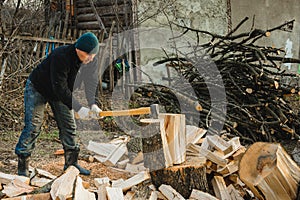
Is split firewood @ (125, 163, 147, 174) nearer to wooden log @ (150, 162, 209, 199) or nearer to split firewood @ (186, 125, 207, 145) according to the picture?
split firewood @ (186, 125, 207, 145)

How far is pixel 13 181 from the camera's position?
11.1 ft

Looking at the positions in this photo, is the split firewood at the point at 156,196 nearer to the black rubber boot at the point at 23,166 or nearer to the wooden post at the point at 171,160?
the wooden post at the point at 171,160

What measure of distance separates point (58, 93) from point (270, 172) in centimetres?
204

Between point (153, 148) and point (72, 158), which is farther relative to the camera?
point (72, 158)

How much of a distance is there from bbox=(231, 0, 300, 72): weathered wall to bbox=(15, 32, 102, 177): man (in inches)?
265

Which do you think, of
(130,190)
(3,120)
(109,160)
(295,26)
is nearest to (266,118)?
(109,160)

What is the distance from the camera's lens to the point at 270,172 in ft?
9.05

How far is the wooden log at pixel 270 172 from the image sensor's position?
9.09 ft

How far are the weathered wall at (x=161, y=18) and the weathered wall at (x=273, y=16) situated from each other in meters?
1.04

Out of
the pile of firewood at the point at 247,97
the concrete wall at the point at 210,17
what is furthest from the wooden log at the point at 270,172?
the concrete wall at the point at 210,17

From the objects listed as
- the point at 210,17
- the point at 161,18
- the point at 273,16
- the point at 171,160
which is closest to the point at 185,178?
the point at 171,160

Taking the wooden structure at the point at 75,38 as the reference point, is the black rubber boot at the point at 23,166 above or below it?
below

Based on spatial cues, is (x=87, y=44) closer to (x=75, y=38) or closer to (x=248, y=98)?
A: (x=248, y=98)

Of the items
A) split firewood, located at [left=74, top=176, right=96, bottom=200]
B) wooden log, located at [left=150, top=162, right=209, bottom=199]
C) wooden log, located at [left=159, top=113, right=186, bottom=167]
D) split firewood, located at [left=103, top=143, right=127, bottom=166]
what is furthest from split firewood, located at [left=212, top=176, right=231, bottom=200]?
split firewood, located at [left=103, top=143, right=127, bottom=166]
